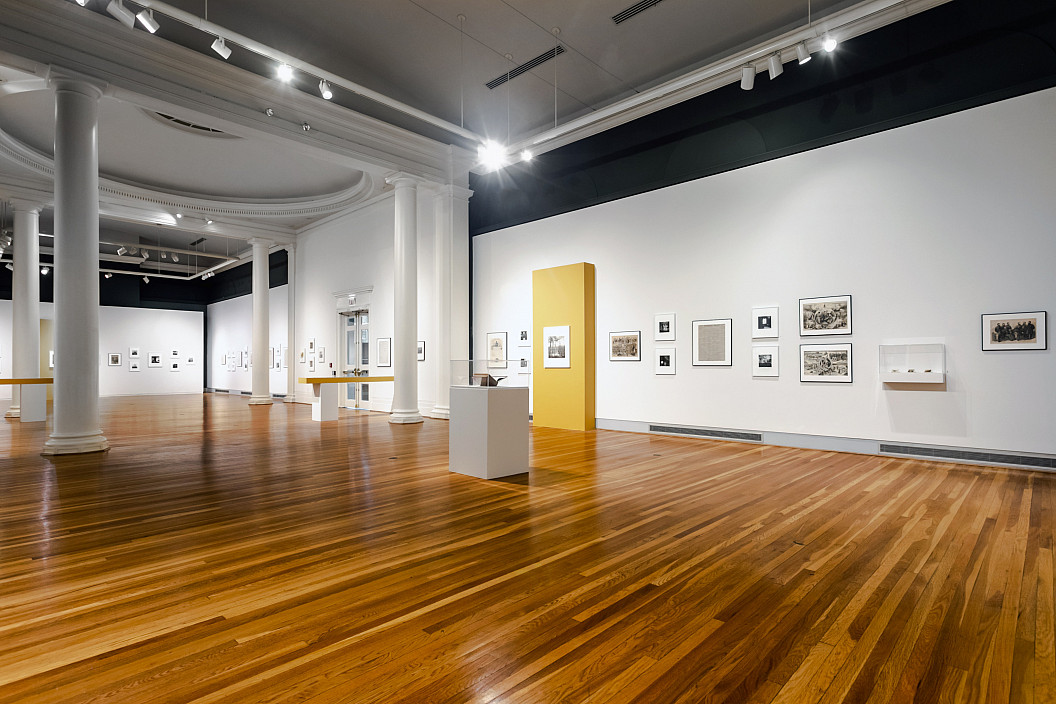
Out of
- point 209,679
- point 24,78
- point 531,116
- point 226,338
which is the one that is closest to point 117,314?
point 226,338

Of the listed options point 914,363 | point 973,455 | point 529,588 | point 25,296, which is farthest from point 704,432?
point 25,296

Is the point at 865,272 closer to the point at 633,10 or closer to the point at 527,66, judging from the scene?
the point at 633,10

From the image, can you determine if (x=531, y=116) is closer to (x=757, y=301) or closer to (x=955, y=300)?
(x=757, y=301)

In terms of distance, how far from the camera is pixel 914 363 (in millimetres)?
7676

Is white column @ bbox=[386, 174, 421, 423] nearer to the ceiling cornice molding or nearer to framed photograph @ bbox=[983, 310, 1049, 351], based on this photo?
the ceiling cornice molding

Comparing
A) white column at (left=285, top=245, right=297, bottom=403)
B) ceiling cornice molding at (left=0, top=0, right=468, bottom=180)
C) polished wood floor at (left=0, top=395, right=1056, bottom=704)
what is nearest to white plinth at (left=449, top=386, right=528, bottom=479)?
polished wood floor at (left=0, top=395, right=1056, bottom=704)

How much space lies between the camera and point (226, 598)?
3188 mm

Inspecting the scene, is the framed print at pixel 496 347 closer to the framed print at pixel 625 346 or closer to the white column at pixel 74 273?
the framed print at pixel 625 346

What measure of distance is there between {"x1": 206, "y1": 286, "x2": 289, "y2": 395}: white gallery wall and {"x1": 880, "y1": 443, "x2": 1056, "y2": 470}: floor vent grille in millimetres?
19017

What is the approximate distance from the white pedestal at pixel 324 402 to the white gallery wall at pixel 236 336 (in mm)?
7951

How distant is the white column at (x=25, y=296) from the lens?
44.1 ft

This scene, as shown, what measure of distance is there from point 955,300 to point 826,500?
4003 millimetres

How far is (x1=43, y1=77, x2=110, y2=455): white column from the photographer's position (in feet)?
26.2

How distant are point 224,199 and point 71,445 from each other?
439 inches
